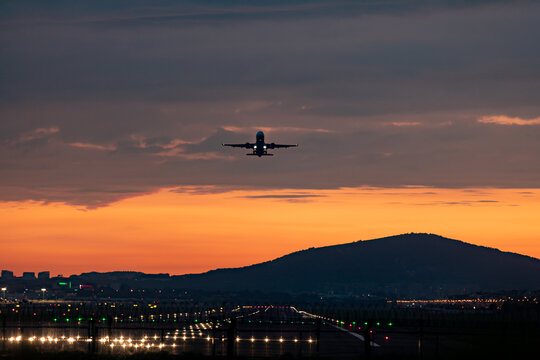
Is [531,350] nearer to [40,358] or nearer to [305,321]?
[40,358]

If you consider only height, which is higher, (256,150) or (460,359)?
(256,150)

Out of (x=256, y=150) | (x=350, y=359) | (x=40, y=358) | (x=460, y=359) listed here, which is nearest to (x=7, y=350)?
(x=40, y=358)

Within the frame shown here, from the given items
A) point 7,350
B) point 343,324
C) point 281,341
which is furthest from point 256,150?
point 7,350

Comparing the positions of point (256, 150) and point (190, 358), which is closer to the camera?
point (190, 358)

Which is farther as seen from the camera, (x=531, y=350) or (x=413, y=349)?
(x=413, y=349)

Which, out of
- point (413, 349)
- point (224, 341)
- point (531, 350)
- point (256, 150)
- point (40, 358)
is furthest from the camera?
point (256, 150)

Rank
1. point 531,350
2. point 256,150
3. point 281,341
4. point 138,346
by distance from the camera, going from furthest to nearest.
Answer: point 256,150 < point 281,341 < point 138,346 < point 531,350

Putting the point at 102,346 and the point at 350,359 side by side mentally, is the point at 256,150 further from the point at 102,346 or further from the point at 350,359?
the point at 350,359

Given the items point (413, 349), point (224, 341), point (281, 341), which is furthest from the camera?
point (281, 341)

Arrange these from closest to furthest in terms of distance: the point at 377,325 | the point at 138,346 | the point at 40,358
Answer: the point at 40,358 < the point at 138,346 < the point at 377,325
